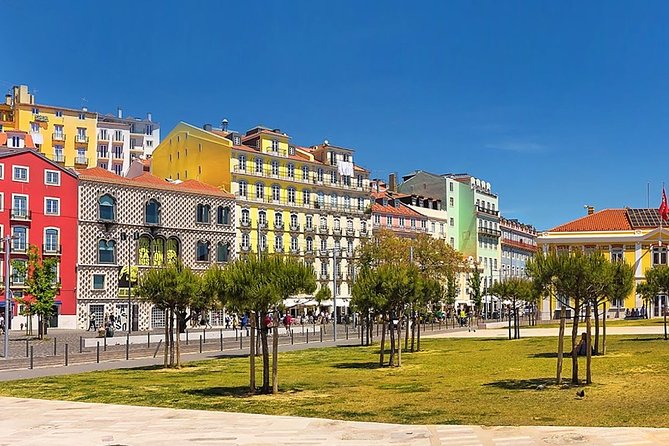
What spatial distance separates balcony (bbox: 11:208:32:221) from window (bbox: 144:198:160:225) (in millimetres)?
11014

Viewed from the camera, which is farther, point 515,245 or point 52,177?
point 515,245

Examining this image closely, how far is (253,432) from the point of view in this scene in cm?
1703

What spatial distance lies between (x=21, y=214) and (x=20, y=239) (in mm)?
2079

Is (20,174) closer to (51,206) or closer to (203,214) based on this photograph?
(51,206)

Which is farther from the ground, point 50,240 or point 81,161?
point 81,161

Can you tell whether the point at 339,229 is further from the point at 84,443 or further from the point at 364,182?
the point at 84,443

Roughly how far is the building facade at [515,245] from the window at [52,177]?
79.3m

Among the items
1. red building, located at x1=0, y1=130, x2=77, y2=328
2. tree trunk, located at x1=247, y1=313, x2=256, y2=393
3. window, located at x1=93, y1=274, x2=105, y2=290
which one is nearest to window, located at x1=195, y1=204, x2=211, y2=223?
window, located at x1=93, y1=274, x2=105, y2=290

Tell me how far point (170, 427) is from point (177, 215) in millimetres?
64610

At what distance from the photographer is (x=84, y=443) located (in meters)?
16.2

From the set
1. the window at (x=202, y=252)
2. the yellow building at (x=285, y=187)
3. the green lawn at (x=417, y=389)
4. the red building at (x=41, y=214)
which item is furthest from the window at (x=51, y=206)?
the green lawn at (x=417, y=389)

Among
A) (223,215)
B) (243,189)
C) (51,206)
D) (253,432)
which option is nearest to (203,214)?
(223,215)

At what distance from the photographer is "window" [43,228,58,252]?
238 ft

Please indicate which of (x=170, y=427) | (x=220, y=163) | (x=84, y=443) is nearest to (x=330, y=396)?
(x=170, y=427)
